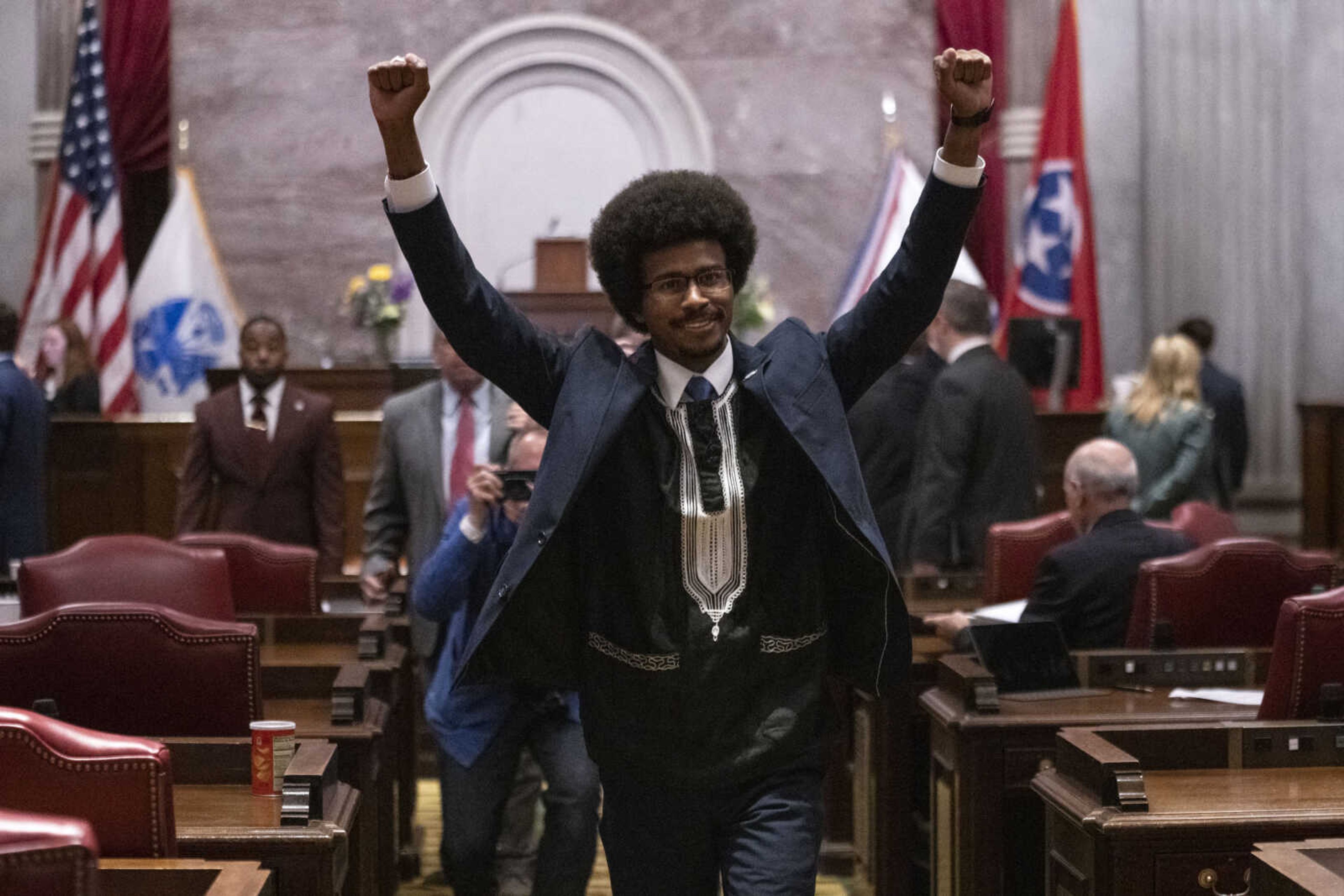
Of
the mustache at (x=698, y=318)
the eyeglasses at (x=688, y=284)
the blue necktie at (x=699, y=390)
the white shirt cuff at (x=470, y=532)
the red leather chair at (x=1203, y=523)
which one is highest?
the eyeglasses at (x=688, y=284)

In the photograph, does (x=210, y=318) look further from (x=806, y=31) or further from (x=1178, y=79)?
(x=1178, y=79)

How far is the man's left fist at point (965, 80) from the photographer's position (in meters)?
2.26

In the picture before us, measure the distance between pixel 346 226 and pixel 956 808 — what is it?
7.68 meters

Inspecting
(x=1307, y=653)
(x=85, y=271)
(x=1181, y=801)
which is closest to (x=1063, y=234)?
(x=85, y=271)

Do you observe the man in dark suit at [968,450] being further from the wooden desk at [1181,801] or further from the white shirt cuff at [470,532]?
the wooden desk at [1181,801]

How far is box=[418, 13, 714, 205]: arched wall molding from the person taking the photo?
10.5m

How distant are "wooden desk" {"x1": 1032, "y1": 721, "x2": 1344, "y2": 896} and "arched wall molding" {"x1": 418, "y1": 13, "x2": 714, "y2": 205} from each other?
7.88 metres

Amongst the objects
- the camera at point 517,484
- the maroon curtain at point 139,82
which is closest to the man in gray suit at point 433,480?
the camera at point 517,484

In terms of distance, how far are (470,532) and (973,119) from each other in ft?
5.41

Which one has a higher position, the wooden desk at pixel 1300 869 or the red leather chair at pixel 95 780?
the red leather chair at pixel 95 780

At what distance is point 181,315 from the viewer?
9398 millimetres

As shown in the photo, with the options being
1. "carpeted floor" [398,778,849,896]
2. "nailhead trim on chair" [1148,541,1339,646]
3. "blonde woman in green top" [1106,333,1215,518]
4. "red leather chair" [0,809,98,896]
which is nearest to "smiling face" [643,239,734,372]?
"red leather chair" [0,809,98,896]

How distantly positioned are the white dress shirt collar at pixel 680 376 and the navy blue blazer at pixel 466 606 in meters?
1.29

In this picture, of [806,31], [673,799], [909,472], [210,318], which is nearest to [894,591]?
[673,799]
